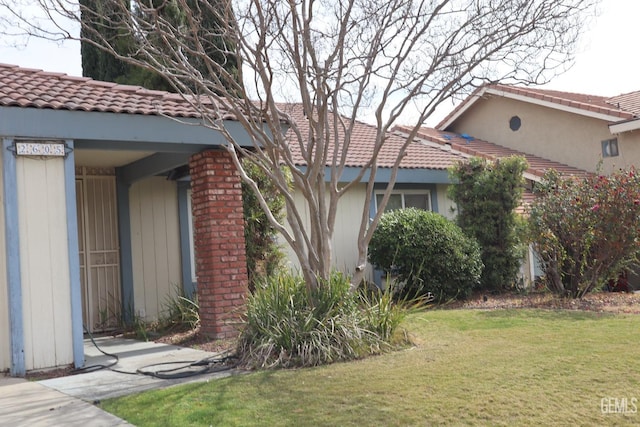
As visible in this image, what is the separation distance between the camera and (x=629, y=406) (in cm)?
512

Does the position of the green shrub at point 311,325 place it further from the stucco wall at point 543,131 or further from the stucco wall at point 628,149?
the stucco wall at point 543,131

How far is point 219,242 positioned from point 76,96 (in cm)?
279

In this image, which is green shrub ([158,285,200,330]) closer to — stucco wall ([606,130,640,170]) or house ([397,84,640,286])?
house ([397,84,640,286])

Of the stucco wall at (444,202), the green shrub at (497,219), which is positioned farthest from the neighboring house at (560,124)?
the green shrub at (497,219)

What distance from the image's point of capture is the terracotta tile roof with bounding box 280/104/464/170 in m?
14.8

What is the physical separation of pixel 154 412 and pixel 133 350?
3.84m

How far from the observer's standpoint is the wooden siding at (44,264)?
792 centimetres

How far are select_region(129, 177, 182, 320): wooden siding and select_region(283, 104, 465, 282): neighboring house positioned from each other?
230 centimetres

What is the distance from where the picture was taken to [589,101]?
21.5m

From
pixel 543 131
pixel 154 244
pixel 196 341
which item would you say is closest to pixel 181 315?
pixel 196 341

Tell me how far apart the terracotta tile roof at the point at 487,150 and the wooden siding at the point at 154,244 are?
881cm

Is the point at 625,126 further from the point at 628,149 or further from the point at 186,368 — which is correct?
the point at 186,368

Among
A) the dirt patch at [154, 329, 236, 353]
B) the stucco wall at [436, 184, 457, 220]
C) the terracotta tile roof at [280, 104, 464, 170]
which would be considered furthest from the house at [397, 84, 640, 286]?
the dirt patch at [154, 329, 236, 353]

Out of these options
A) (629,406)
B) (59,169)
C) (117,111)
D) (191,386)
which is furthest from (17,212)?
(629,406)
